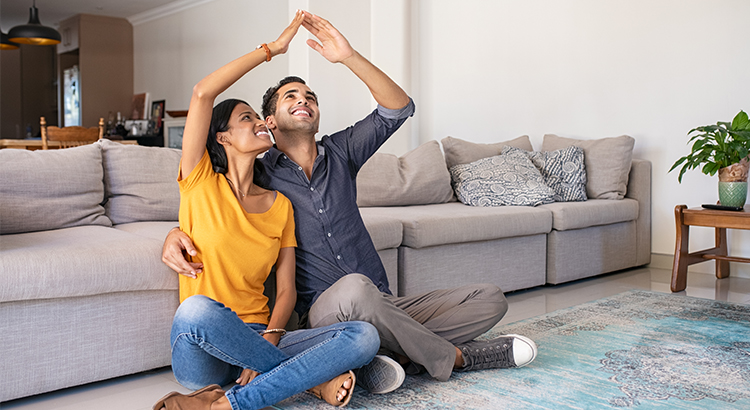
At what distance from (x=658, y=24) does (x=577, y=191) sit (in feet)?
4.30

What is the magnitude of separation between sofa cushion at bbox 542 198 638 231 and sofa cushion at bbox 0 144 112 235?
2.44 m

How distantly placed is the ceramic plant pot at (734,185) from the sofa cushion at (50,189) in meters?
3.13

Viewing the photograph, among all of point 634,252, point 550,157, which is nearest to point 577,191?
point 550,157

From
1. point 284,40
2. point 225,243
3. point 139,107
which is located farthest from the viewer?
point 139,107

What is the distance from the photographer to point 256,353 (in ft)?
5.35

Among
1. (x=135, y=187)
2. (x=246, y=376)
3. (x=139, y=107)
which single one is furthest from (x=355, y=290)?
(x=139, y=107)

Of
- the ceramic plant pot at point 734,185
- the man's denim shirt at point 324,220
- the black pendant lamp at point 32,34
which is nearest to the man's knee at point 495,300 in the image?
the man's denim shirt at point 324,220

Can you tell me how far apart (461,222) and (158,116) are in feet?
21.0

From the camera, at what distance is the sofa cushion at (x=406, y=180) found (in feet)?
11.8

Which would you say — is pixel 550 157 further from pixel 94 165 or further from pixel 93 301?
pixel 93 301

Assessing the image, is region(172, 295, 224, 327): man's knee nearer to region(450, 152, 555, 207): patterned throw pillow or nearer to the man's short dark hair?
the man's short dark hair

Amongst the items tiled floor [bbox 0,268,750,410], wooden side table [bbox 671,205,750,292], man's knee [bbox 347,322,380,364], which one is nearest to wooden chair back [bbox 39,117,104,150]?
tiled floor [bbox 0,268,750,410]

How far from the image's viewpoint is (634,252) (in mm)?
4184

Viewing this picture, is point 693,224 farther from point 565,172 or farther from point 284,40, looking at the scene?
point 284,40
